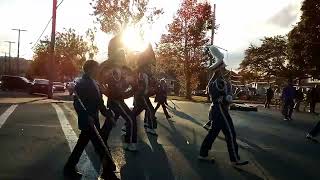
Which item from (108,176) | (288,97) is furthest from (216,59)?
(288,97)

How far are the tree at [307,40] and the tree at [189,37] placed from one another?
786cm

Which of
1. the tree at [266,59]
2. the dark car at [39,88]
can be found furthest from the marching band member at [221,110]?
the tree at [266,59]

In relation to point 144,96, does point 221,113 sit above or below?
below

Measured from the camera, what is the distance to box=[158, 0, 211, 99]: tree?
51.5 metres

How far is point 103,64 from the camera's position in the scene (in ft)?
31.8

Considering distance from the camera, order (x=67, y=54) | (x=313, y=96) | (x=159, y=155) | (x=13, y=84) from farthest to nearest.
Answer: (x=67, y=54) → (x=13, y=84) → (x=313, y=96) → (x=159, y=155)

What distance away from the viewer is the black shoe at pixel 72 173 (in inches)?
301

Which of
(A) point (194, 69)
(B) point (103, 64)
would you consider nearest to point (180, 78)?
(A) point (194, 69)

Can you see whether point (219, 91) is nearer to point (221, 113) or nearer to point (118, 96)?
point (221, 113)

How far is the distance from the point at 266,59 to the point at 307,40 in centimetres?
1879

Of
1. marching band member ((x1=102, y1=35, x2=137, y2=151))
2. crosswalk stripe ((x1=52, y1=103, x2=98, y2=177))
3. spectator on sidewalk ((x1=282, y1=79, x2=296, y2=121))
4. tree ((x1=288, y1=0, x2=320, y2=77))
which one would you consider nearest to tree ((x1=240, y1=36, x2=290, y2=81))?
tree ((x1=288, y1=0, x2=320, y2=77))

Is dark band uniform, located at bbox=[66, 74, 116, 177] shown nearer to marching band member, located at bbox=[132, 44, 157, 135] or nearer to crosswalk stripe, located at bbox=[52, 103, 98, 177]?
crosswalk stripe, located at bbox=[52, 103, 98, 177]

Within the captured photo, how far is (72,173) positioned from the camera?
7.79 metres

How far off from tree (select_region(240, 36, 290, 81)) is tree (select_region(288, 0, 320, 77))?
45.6ft
